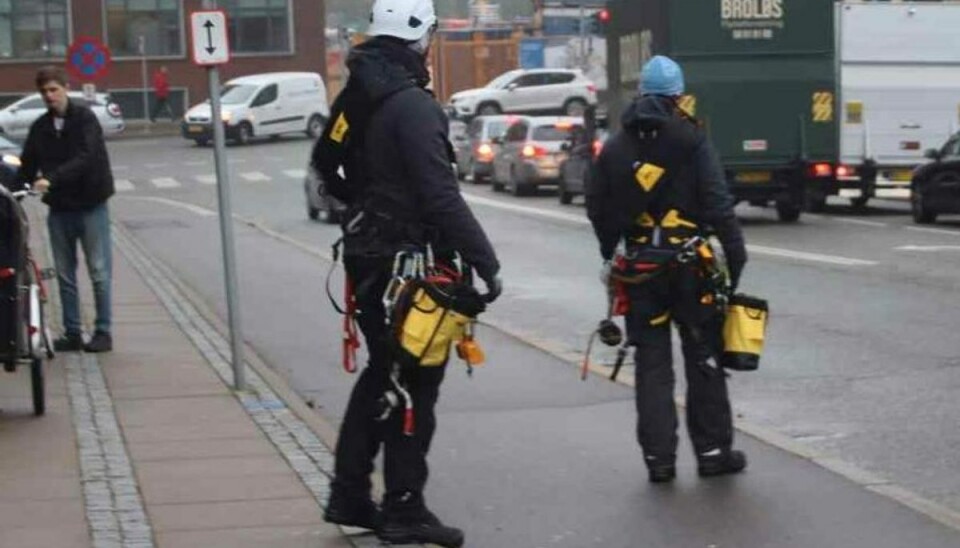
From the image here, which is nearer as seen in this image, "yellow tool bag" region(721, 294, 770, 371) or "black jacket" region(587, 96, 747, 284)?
"black jacket" region(587, 96, 747, 284)

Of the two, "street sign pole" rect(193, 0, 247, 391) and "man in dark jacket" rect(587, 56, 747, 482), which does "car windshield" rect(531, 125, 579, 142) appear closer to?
"street sign pole" rect(193, 0, 247, 391)

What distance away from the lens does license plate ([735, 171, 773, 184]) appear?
30438mm

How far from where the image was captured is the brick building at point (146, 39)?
67500mm

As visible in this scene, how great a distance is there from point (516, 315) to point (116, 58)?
5368cm

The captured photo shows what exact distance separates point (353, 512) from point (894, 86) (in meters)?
27.2

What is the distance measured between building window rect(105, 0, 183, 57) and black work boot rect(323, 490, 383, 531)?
6181cm

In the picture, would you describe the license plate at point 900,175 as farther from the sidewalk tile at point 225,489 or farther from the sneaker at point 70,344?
the sidewalk tile at point 225,489

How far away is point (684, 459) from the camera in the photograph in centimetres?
948

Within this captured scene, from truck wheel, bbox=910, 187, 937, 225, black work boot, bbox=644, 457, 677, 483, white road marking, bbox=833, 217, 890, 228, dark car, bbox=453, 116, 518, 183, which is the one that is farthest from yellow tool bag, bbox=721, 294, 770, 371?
dark car, bbox=453, 116, 518, 183

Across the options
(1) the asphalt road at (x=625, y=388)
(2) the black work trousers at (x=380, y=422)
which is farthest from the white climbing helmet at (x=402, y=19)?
(1) the asphalt road at (x=625, y=388)

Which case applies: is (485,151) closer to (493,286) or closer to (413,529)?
(413,529)

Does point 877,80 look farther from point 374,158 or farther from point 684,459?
point 374,158

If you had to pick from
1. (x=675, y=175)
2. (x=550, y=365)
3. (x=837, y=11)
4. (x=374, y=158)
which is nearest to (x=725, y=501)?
(x=675, y=175)

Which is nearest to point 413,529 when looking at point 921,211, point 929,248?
point 929,248
